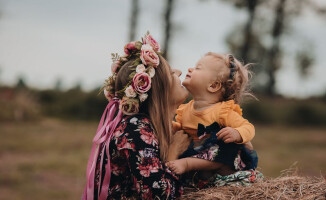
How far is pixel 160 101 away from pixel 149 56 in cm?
39

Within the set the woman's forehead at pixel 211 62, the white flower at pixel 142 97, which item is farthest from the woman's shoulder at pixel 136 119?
the woman's forehead at pixel 211 62

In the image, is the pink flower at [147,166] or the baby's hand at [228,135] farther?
the baby's hand at [228,135]

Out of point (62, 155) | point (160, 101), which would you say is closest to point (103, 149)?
point (160, 101)

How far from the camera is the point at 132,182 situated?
3221 mm

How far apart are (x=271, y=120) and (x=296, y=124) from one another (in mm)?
1409

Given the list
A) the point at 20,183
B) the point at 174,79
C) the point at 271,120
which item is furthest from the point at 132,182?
the point at 271,120

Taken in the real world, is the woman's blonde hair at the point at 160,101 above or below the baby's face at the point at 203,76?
below

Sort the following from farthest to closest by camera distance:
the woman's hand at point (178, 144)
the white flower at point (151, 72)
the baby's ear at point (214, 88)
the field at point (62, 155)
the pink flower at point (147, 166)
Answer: the field at point (62, 155) < the baby's ear at point (214, 88) < the woman's hand at point (178, 144) < the white flower at point (151, 72) < the pink flower at point (147, 166)

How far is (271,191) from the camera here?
310cm

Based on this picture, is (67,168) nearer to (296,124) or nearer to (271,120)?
(271,120)

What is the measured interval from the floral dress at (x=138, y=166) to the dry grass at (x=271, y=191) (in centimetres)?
25

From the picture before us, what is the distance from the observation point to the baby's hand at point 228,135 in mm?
3186

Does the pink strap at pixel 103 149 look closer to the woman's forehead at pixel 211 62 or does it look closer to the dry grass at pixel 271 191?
the dry grass at pixel 271 191

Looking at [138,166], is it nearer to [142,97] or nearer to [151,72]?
[142,97]
